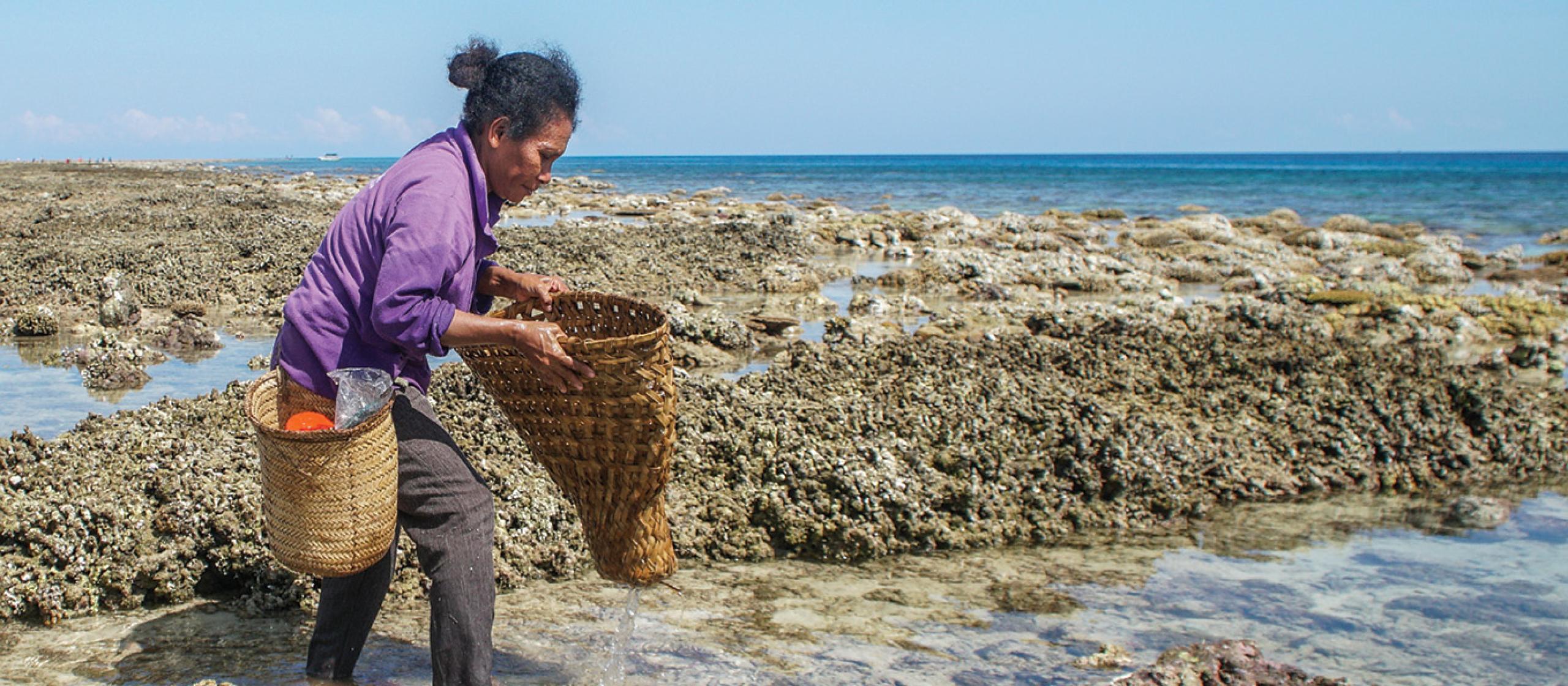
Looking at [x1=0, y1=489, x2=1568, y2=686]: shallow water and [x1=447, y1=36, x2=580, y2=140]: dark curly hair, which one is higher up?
[x1=447, y1=36, x2=580, y2=140]: dark curly hair

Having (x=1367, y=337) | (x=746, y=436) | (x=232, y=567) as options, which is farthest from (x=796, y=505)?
(x=1367, y=337)

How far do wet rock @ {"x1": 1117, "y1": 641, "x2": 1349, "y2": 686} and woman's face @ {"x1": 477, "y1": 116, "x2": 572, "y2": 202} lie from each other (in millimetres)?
2162

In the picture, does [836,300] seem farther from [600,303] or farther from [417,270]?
[417,270]

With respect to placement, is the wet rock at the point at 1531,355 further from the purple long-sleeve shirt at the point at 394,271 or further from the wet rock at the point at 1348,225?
the wet rock at the point at 1348,225

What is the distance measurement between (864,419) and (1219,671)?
7.81ft

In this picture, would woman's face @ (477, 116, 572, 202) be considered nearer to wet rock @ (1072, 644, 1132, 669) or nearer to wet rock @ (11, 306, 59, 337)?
wet rock @ (1072, 644, 1132, 669)

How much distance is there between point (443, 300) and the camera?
2791mm

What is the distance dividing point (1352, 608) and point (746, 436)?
2.58m

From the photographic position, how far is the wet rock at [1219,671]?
10.8ft

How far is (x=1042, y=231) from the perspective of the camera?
72.9 feet

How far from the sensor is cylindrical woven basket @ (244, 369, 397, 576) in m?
2.62

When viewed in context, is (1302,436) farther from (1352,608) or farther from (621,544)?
(621,544)

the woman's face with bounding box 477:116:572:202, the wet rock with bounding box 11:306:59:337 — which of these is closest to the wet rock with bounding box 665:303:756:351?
the wet rock with bounding box 11:306:59:337

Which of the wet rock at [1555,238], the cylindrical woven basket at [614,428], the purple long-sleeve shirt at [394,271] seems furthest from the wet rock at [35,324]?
the wet rock at [1555,238]
